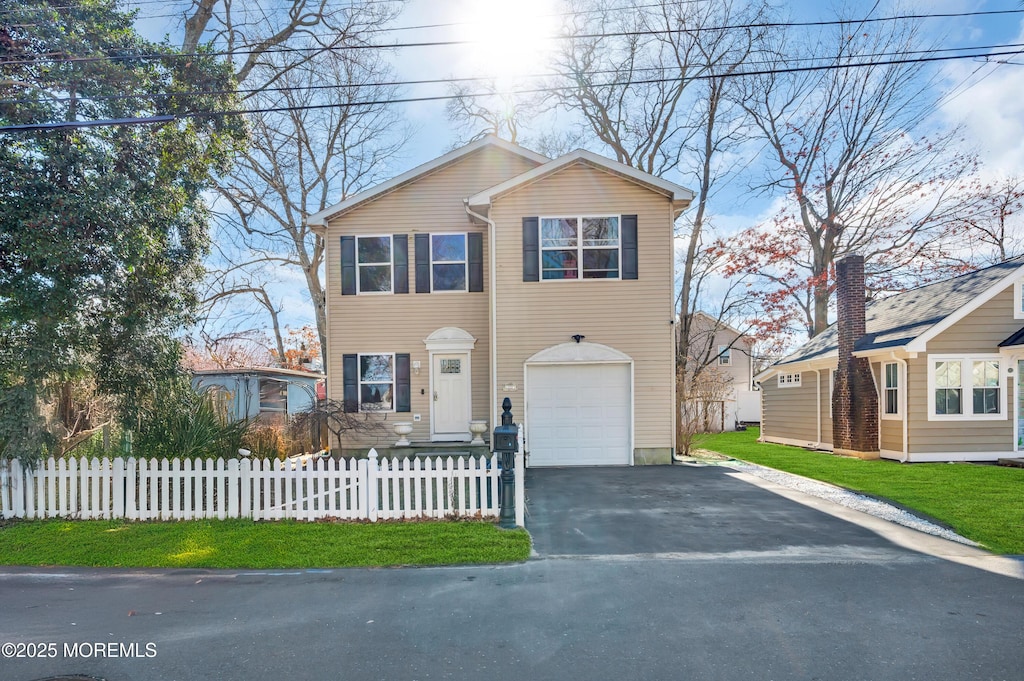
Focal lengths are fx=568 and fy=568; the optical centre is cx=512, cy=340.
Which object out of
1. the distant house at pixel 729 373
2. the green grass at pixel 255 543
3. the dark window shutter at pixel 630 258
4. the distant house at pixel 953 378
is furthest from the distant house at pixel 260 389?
the distant house at pixel 729 373

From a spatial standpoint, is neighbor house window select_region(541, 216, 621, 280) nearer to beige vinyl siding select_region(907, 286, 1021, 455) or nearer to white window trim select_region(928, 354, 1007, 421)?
beige vinyl siding select_region(907, 286, 1021, 455)

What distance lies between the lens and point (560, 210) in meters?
13.0

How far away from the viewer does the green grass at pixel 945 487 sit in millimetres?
7152

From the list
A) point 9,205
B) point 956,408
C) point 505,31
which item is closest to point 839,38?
point 956,408

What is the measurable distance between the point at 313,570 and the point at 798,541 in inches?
217

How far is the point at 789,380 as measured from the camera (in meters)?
19.6

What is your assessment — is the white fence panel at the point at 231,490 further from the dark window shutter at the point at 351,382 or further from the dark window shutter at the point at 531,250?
the dark window shutter at the point at 531,250

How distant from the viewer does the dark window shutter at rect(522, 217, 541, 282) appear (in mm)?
12922

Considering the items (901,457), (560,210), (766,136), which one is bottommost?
(901,457)

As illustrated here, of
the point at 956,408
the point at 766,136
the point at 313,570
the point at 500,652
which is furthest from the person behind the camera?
the point at 766,136

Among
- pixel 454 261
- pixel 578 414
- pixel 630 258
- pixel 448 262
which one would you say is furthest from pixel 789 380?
pixel 448 262

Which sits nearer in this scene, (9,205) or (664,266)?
(9,205)

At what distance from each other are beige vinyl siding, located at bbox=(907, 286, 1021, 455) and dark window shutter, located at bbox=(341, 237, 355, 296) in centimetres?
1360

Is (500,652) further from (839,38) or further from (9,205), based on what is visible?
(839,38)
